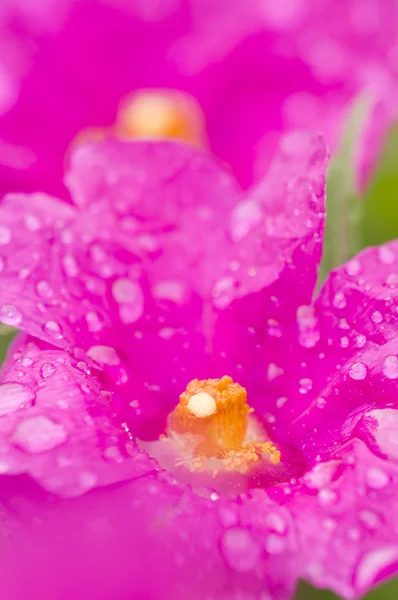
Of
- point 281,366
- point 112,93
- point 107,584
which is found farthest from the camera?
point 112,93

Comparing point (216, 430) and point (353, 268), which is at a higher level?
point (353, 268)

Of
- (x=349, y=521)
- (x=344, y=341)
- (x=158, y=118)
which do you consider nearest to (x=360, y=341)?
(x=344, y=341)

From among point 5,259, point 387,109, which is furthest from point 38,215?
point 387,109

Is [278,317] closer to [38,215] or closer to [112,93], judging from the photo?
[38,215]

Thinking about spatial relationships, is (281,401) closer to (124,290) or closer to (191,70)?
(124,290)

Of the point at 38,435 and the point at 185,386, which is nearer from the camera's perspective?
the point at 38,435

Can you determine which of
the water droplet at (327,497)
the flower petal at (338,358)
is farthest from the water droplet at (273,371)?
the water droplet at (327,497)

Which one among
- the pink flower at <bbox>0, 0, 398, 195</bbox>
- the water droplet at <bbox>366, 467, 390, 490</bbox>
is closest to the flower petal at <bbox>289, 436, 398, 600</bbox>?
the water droplet at <bbox>366, 467, 390, 490</bbox>
